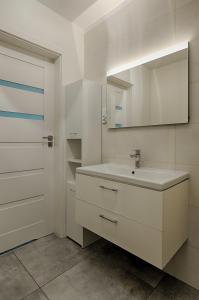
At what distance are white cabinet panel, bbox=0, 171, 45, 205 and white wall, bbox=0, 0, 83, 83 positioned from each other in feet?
3.66

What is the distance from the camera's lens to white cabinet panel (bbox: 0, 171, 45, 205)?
1.65 metres

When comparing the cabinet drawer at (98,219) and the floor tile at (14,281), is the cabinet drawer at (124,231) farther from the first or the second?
the floor tile at (14,281)

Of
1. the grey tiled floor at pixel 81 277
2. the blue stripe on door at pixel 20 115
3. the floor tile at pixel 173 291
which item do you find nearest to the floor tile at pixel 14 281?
the grey tiled floor at pixel 81 277

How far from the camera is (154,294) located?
1.20 meters

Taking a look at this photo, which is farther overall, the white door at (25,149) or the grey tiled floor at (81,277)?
the white door at (25,149)

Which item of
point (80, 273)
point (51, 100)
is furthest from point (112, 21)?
point (80, 273)

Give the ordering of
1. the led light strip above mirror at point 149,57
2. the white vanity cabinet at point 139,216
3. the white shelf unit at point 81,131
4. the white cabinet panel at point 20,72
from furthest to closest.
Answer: the white shelf unit at point 81,131 → the white cabinet panel at point 20,72 → the led light strip above mirror at point 149,57 → the white vanity cabinet at point 139,216

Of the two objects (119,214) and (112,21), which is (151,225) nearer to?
(119,214)

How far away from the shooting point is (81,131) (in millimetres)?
1729

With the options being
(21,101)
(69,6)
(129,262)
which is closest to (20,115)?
(21,101)

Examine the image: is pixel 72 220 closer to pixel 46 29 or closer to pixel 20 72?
pixel 20 72

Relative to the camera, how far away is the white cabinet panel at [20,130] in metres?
1.64

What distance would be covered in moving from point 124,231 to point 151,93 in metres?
1.11

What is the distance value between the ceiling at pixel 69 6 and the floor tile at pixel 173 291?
254 centimetres
